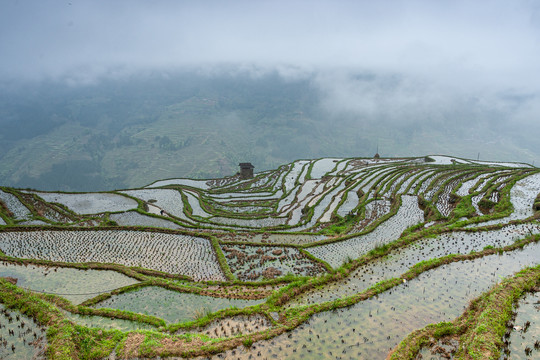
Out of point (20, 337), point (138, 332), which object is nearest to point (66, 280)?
point (20, 337)

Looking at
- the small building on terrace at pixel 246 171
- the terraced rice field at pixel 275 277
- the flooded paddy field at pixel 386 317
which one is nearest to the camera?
the flooded paddy field at pixel 386 317

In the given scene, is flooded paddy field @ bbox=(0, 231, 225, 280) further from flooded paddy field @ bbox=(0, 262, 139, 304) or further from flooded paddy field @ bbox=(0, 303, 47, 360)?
flooded paddy field @ bbox=(0, 303, 47, 360)

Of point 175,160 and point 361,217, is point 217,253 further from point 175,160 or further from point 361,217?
point 175,160

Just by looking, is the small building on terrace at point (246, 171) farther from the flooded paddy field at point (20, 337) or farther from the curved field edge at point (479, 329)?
the curved field edge at point (479, 329)

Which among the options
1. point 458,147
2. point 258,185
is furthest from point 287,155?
point 258,185

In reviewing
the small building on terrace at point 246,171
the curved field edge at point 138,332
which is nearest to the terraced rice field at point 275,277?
the curved field edge at point 138,332

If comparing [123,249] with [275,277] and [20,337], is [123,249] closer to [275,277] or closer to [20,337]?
[20,337]
